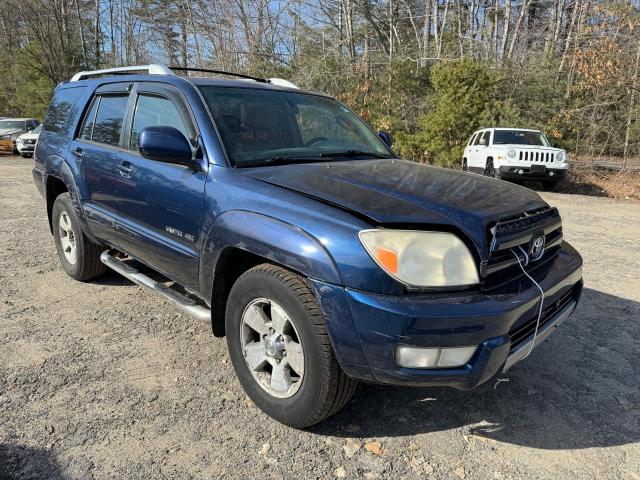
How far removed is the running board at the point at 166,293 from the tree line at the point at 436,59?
48.0 ft

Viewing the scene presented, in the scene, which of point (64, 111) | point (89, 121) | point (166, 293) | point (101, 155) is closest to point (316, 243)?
point (166, 293)

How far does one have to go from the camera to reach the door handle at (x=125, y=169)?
137 inches

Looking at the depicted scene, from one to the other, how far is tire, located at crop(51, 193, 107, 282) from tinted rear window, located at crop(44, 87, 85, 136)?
25.4 inches

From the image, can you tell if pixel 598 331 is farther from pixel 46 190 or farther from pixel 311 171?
pixel 46 190

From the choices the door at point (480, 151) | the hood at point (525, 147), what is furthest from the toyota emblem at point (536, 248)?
the door at point (480, 151)

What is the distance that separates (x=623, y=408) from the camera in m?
2.88

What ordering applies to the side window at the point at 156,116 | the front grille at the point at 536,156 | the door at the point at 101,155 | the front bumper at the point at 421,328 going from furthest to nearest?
the front grille at the point at 536,156, the door at the point at 101,155, the side window at the point at 156,116, the front bumper at the point at 421,328

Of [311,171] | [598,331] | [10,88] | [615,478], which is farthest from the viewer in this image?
[10,88]

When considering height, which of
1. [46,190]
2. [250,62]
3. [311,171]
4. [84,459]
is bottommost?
[84,459]

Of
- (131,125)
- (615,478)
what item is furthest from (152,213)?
(615,478)

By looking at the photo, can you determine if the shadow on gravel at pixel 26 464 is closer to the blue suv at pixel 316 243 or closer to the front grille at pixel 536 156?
the blue suv at pixel 316 243

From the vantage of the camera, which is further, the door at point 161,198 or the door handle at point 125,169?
the door handle at point 125,169

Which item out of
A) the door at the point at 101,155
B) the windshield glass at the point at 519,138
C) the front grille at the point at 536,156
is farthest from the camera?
the windshield glass at the point at 519,138

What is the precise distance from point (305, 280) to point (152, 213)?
4.78 ft
